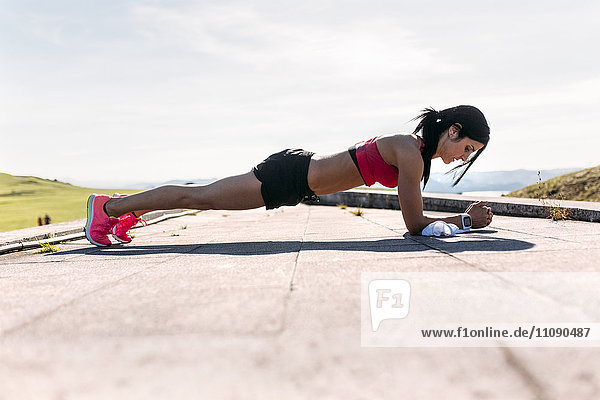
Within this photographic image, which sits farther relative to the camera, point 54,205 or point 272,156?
point 54,205

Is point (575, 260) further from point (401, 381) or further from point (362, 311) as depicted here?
point (401, 381)

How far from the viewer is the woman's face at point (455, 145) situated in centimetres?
358

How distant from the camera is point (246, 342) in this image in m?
1.17

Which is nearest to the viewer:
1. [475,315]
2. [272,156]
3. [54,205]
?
[475,315]

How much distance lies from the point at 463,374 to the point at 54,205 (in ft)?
83.6

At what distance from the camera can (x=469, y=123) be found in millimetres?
3549

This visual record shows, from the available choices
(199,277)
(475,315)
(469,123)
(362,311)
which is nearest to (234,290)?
(199,277)

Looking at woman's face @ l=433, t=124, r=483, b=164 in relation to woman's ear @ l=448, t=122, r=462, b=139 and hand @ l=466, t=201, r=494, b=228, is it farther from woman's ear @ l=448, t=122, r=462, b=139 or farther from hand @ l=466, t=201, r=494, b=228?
hand @ l=466, t=201, r=494, b=228

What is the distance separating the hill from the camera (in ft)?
27.5

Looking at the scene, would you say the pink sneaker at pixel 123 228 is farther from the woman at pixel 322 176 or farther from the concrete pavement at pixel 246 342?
the concrete pavement at pixel 246 342

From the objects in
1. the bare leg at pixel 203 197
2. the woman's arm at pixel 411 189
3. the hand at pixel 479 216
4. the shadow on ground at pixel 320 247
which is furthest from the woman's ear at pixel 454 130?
the bare leg at pixel 203 197

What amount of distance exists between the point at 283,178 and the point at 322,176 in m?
0.30

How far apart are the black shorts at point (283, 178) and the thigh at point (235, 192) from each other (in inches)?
2.1

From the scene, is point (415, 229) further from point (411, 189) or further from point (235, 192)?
point (235, 192)
